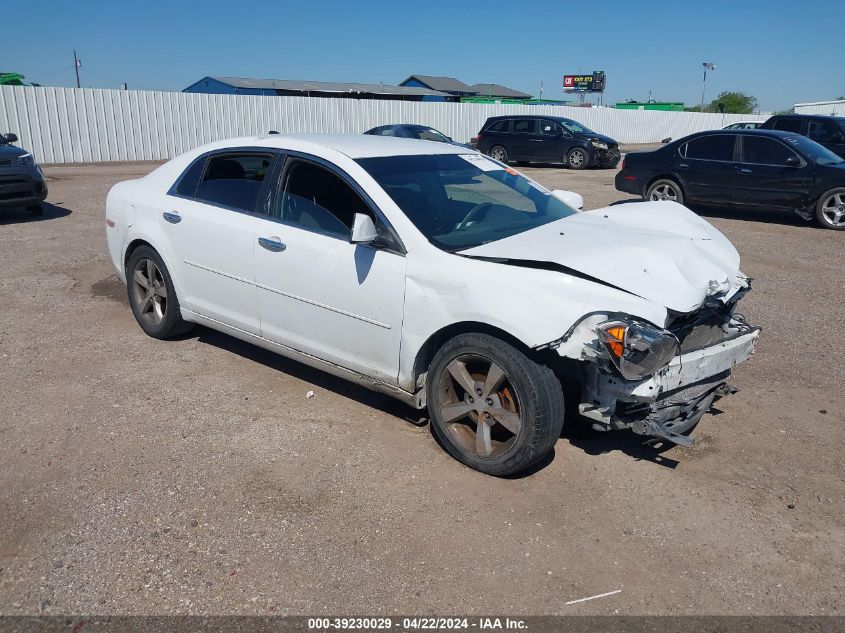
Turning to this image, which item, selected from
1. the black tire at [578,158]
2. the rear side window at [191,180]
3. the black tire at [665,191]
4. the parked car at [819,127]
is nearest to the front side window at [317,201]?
the rear side window at [191,180]

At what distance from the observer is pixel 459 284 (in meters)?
Result: 3.78

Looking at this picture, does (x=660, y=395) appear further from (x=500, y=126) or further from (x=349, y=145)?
(x=500, y=126)

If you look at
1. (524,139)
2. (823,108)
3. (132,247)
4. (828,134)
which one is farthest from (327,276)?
(823,108)

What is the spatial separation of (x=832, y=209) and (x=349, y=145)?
9723 millimetres

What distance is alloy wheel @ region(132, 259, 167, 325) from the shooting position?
5695mm

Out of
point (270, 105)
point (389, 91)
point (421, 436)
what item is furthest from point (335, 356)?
point (389, 91)

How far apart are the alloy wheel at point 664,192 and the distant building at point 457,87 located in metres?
61.0

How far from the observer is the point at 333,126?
28906 mm

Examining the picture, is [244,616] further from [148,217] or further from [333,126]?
[333,126]

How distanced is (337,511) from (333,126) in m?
26.9

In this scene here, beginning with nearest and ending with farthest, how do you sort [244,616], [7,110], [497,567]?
[244,616], [497,567], [7,110]

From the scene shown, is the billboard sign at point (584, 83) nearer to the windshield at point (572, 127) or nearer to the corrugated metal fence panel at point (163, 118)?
the corrugated metal fence panel at point (163, 118)

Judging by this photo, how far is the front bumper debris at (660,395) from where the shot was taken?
3561mm

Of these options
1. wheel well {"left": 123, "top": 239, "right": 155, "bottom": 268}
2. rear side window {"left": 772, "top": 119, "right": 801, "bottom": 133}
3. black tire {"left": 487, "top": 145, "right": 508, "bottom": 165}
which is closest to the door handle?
wheel well {"left": 123, "top": 239, "right": 155, "bottom": 268}
